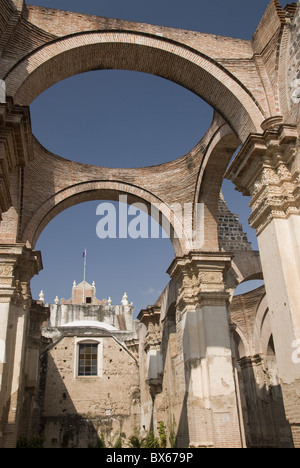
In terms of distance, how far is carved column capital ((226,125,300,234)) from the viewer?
532cm

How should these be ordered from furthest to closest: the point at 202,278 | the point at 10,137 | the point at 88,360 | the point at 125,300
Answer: the point at 125,300 < the point at 88,360 < the point at 202,278 < the point at 10,137

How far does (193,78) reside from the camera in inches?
279

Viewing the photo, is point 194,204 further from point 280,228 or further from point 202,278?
point 280,228

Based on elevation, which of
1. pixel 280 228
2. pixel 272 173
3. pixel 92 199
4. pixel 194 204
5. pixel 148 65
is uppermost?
pixel 92 199

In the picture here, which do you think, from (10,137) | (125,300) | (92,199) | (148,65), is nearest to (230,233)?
(92,199)

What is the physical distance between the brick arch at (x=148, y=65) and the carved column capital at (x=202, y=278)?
11.2 feet

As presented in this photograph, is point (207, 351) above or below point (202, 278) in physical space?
below

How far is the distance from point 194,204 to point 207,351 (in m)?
3.38

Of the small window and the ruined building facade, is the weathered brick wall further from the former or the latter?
the small window

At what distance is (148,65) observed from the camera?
7160 millimetres
